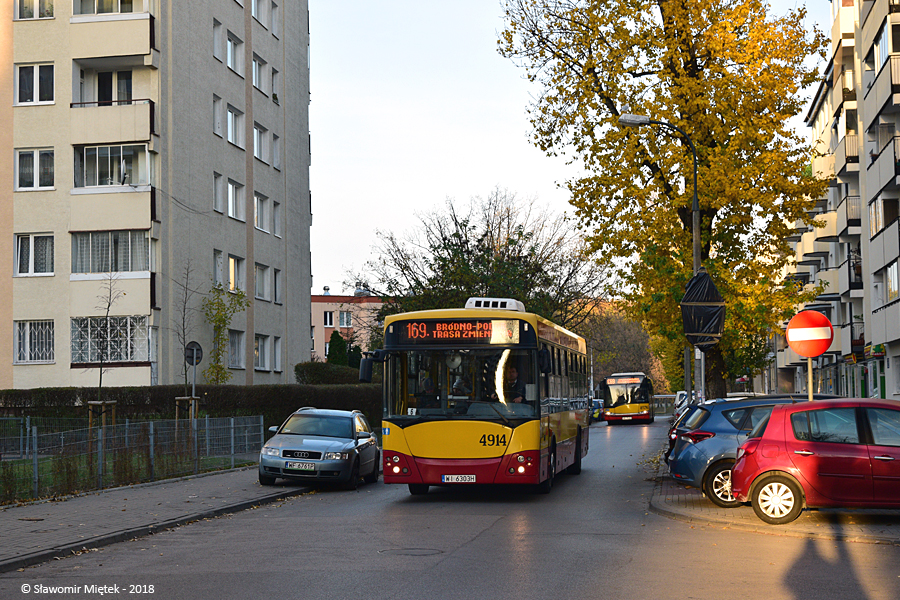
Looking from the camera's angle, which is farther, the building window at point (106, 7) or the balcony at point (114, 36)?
the building window at point (106, 7)

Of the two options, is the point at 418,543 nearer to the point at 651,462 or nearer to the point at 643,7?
the point at 643,7

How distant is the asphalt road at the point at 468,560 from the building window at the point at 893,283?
27.1 metres

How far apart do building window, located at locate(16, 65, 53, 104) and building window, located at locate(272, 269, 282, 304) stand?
12915 mm

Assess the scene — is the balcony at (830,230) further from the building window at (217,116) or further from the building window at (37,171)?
the building window at (37,171)

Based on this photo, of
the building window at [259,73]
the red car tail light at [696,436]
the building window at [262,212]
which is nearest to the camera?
the red car tail light at [696,436]

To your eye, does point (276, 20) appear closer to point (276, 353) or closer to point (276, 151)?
point (276, 151)

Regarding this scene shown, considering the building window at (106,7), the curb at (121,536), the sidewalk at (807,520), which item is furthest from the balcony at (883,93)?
the curb at (121,536)

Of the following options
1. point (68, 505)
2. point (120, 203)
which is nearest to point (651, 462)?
point (68, 505)

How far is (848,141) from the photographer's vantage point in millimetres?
55500

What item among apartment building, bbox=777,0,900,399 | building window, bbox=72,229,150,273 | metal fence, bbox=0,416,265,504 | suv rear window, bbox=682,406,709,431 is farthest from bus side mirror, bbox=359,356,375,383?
building window, bbox=72,229,150,273

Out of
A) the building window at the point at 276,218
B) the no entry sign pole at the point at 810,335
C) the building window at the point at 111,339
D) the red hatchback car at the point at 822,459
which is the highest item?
the building window at the point at 276,218

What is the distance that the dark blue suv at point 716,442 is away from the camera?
15.3m

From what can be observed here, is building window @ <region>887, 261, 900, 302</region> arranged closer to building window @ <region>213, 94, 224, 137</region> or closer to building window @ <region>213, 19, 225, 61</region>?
building window @ <region>213, 94, 224, 137</region>

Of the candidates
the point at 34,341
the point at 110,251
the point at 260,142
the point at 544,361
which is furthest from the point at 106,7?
the point at 544,361
